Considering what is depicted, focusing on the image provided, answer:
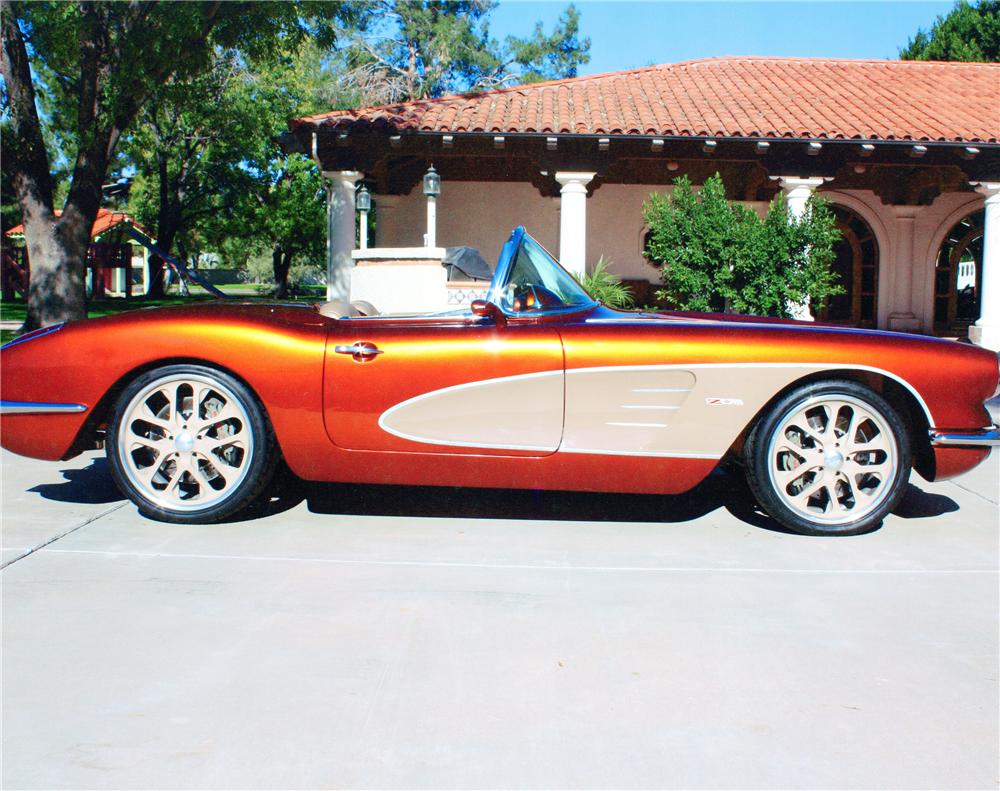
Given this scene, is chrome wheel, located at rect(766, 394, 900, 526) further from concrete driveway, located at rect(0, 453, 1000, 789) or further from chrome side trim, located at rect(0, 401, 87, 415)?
chrome side trim, located at rect(0, 401, 87, 415)

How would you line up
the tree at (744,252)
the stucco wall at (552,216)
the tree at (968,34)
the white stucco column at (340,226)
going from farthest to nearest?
the tree at (968,34) < the stucco wall at (552,216) < the white stucco column at (340,226) < the tree at (744,252)

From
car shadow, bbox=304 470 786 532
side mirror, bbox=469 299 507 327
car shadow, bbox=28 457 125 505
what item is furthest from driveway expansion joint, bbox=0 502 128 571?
side mirror, bbox=469 299 507 327

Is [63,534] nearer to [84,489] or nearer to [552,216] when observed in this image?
[84,489]

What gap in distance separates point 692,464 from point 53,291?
12.1 m

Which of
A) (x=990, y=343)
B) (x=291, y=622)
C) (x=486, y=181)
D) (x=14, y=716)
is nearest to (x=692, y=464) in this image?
(x=291, y=622)

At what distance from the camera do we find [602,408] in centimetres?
411

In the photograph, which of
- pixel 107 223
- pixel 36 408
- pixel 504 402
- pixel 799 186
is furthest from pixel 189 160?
pixel 504 402

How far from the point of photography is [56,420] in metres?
4.25

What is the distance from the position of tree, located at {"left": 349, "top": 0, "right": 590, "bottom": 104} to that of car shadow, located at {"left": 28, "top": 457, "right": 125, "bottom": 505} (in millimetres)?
36492

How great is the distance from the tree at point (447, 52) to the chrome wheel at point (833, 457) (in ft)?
124

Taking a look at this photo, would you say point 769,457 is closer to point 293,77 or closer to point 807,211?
point 807,211

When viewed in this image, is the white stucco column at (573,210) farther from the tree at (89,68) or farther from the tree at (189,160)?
the tree at (189,160)

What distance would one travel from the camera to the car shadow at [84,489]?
190 inches

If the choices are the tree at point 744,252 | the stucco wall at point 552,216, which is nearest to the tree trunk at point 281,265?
the stucco wall at point 552,216
